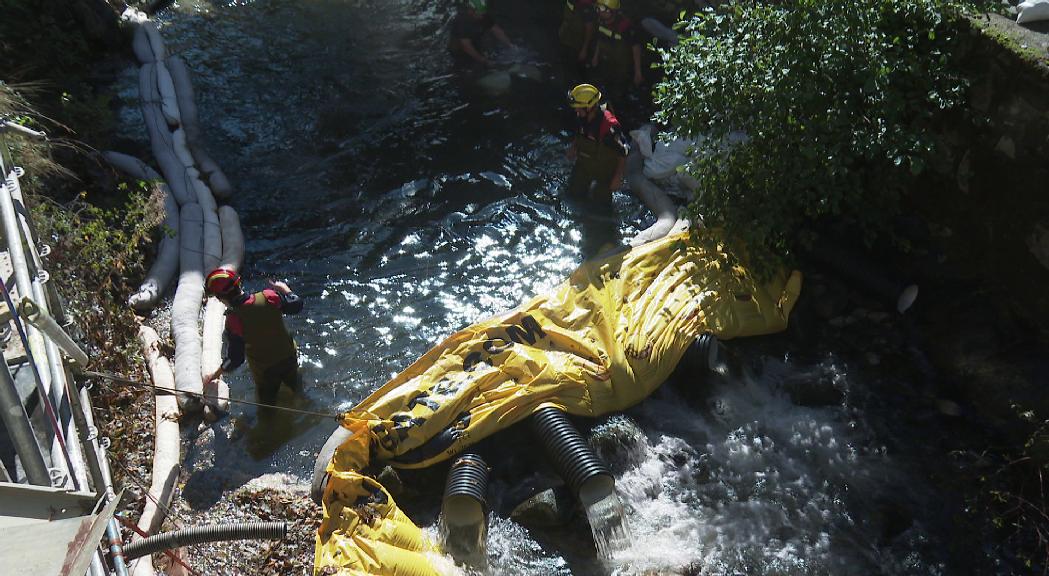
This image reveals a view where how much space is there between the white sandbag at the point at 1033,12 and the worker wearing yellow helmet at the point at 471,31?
6544 mm

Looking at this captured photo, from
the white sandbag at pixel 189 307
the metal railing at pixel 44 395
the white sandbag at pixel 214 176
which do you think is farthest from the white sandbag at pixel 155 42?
the metal railing at pixel 44 395

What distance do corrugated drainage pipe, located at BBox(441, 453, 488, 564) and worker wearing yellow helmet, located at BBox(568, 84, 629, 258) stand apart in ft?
10.2

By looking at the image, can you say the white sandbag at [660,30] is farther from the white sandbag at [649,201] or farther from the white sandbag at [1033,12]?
the white sandbag at [1033,12]

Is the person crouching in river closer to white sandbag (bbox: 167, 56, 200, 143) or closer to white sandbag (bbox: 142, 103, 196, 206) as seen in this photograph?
white sandbag (bbox: 142, 103, 196, 206)

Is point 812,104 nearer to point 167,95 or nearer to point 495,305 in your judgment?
point 495,305

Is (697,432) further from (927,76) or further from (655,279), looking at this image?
(927,76)

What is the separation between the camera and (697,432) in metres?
5.70

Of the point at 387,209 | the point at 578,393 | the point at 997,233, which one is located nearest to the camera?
the point at 578,393

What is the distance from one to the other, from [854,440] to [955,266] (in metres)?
1.83

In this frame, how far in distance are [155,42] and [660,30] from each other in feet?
23.3

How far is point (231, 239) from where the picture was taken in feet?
24.0

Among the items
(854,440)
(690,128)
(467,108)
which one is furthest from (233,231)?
(854,440)

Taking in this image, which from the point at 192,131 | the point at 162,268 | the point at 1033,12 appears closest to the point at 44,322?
the point at 162,268

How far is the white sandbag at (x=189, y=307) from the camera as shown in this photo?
5840mm
